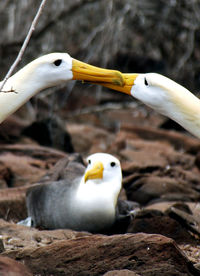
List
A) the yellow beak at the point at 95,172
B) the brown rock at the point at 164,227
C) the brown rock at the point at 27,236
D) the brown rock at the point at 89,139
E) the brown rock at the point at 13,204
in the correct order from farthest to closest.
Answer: the brown rock at the point at 89,139 → the brown rock at the point at 13,204 → the yellow beak at the point at 95,172 → the brown rock at the point at 164,227 → the brown rock at the point at 27,236

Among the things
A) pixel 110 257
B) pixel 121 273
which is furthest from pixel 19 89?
pixel 121 273

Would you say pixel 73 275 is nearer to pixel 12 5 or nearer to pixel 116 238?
pixel 116 238

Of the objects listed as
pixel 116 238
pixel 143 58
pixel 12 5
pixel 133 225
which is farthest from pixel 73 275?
pixel 143 58

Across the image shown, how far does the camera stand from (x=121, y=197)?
6.88m

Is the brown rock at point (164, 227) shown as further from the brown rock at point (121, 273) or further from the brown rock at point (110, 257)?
the brown rock at point (121, 273)

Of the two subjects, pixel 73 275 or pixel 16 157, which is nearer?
pixel 73 275

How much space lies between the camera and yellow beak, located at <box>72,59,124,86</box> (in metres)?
4.98

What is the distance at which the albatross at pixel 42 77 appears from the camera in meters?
4.66

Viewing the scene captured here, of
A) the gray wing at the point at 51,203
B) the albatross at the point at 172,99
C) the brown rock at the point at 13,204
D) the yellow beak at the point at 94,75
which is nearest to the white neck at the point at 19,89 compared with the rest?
the yellow beak at the point at 94,75

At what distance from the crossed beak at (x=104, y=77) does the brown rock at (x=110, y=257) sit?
136 centimetres

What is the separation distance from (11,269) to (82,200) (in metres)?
2.40

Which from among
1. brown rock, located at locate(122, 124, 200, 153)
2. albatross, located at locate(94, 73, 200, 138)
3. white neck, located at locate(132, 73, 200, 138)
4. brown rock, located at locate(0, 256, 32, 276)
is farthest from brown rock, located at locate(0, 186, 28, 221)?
brown rock, located at locate(122, 124, 200, 153)

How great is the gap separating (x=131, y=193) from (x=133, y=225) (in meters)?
1.64

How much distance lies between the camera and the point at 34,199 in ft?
19.6
